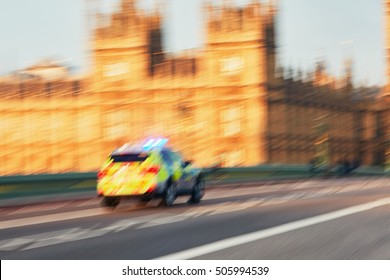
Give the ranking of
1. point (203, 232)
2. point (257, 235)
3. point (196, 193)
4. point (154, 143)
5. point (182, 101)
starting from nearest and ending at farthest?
point (257, 235), point (203, 232), point (154, 143), point (196, 193), point (182, 101)

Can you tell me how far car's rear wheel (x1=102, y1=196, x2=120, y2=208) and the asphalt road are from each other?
22 cm

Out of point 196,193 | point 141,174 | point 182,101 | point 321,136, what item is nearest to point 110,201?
point 141,174

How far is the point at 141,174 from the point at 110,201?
0.99 meters

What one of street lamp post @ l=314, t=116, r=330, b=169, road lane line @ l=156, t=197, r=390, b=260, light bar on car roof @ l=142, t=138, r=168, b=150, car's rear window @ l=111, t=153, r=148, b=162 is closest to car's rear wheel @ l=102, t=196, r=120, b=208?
car's rear window @ l=111, t=153, r=148, b=162

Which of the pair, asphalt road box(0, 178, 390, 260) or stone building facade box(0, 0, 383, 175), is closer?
asphalt road box(0, 178, 390, 260)

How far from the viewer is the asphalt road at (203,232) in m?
9.94

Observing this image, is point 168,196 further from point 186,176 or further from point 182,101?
point 182,101

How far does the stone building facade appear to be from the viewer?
64.8m

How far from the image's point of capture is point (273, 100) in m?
74.2

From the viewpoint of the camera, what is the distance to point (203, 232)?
41.7 feet

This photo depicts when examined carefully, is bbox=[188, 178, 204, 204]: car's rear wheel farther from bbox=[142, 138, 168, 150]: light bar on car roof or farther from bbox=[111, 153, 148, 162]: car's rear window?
bbox=[111, 153, 148, 162]: car's rear window

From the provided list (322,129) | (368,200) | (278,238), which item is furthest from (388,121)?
(278,238)

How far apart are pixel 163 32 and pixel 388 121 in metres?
26.9
